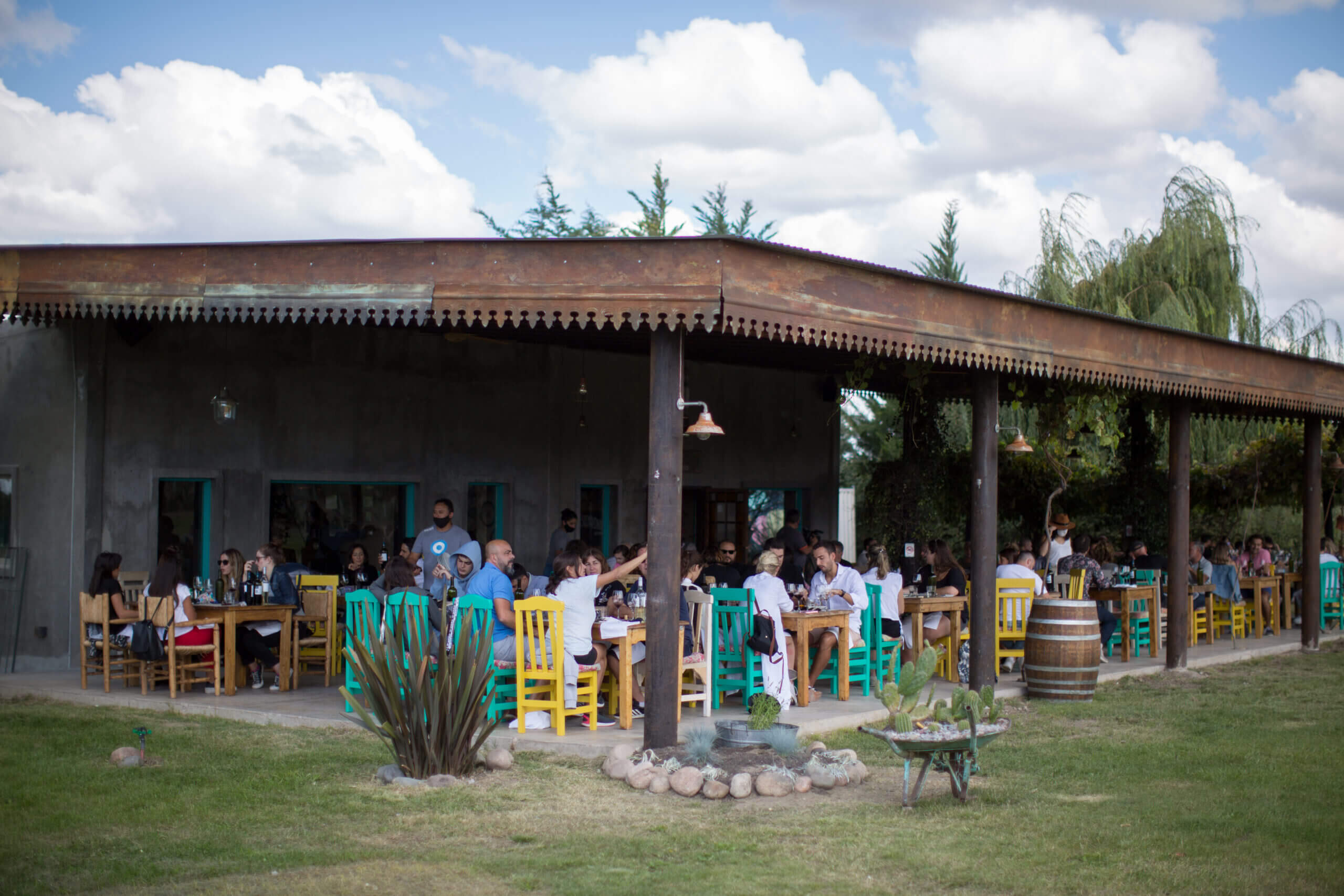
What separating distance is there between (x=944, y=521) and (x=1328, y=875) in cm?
1447

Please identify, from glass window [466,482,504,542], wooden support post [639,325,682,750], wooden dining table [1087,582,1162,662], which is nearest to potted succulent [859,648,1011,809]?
wooden support post [639,325,682,750]

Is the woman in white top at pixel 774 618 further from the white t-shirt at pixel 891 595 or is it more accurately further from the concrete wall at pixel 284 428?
the concrete wall at pixel 284 428

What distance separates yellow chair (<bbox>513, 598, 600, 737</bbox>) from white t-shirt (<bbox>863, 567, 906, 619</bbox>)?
2.74m

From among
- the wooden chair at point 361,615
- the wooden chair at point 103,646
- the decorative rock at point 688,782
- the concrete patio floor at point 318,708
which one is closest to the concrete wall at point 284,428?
the wooden chair at point 103,646

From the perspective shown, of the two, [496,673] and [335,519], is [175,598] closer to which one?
[496,673]

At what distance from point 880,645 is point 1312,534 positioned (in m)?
7.28

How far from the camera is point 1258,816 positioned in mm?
6113

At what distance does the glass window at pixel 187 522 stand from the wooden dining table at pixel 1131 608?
820cm

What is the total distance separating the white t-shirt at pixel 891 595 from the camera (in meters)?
9.73

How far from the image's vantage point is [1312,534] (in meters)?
14.2

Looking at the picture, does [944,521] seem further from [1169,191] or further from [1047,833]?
[1047,833]

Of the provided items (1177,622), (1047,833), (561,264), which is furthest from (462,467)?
(1047,833)

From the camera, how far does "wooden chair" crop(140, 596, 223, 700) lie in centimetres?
895

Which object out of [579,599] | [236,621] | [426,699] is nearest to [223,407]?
[236,621]
